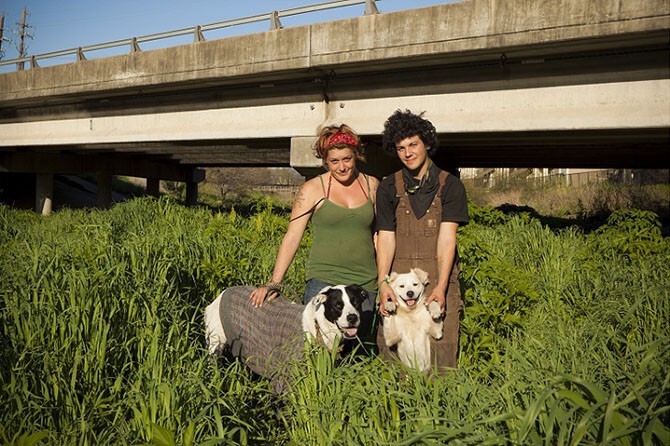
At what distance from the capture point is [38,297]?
368 cm

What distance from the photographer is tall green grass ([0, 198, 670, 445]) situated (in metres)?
2.05

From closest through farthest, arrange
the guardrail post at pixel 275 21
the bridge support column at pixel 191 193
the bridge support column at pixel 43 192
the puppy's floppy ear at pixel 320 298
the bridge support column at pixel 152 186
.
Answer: the puppy's floppy ear at pixel 320 298
the guardrail post at pixel 275 21
the bridge support column at pixel 43 192
the bridge support column at pixel 152 186
the bridge support column at pixel 191 193

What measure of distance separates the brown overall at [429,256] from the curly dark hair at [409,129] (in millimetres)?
232

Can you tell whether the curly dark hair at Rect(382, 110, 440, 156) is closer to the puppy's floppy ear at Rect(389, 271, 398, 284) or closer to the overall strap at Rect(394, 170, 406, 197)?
the overall strap at Rect(394, 170, 406, 197)

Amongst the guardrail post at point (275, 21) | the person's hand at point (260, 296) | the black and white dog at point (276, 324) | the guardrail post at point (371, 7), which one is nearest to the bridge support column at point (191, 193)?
the guardrail post at point (275, 21)

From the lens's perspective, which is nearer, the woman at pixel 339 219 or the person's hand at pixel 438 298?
the person's hand at pixel 438 298

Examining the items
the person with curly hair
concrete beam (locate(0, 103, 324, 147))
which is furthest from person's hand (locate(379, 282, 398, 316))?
concrete beam (locate(0, 103, 324, 147))

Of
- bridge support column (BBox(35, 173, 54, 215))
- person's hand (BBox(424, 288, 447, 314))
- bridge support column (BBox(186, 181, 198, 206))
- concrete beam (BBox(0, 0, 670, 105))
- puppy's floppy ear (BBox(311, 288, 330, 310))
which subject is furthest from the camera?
bridge support column (BBox(186, 181, 198, 206))

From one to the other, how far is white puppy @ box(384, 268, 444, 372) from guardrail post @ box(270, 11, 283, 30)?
8.61 meters

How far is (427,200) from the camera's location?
10.1ft

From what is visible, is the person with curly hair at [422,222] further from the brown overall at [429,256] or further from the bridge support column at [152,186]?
the bridge support column at [152,186]

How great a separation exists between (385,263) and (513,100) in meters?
6.67

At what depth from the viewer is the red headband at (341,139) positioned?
3.31 meters

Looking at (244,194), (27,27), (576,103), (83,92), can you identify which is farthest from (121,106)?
(27,27)
